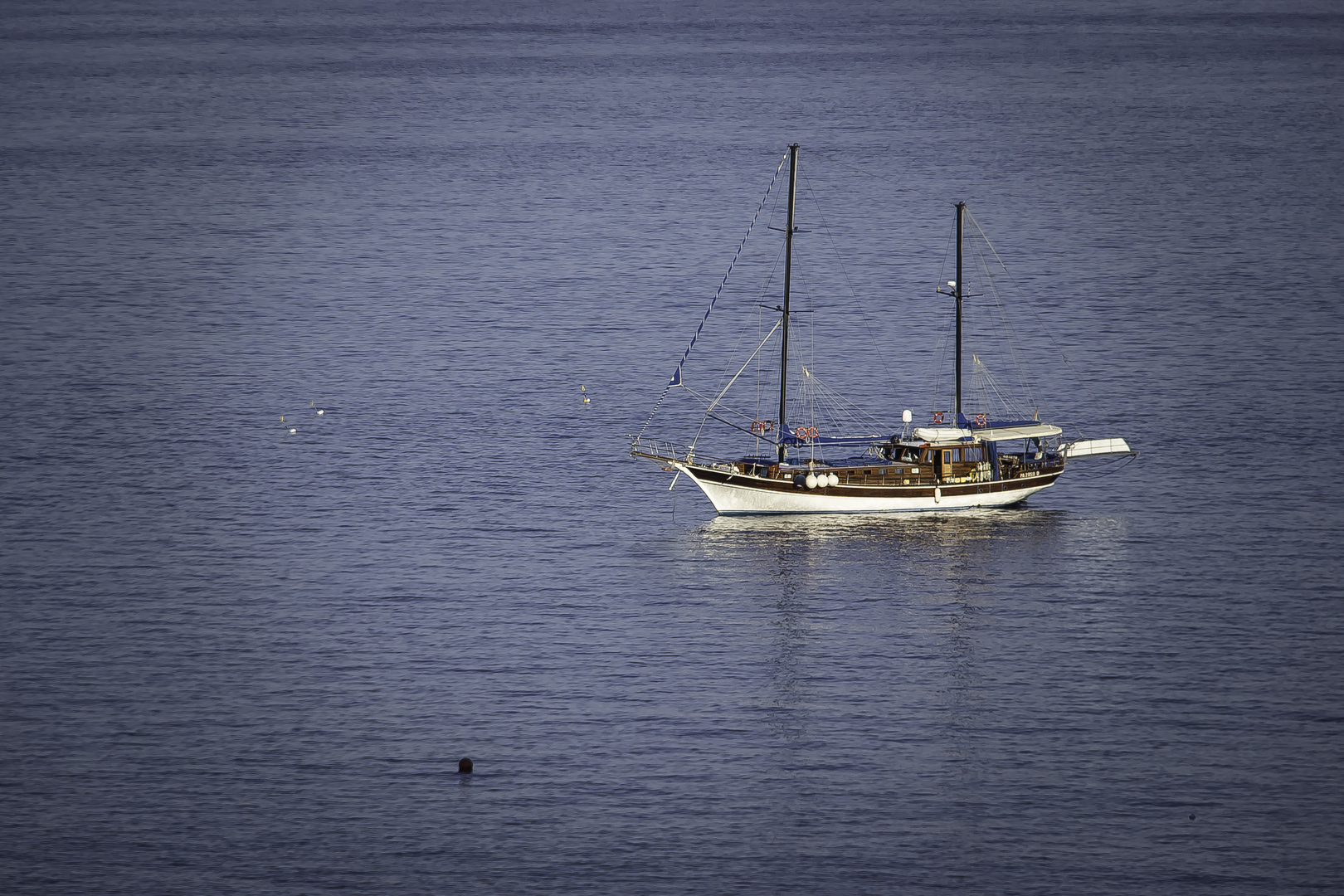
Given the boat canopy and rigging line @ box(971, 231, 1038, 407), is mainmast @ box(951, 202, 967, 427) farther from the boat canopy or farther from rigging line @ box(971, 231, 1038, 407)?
rigging line @ box(971, 231, 1038, 407)

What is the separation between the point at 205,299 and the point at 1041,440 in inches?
4167

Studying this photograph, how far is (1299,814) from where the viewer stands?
8250 centimetres

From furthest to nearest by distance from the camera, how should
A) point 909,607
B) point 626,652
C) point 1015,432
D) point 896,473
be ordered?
point 1015,432 < point 896,473 < point 909,607 < point 626,652

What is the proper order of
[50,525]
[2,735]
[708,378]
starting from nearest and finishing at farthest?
[2,735] → [50,525] → [708,378]

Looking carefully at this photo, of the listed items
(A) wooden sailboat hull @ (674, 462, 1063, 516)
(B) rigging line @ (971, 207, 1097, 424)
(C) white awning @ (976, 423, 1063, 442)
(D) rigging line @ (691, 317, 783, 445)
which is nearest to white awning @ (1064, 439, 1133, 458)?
(C) white awning @ (976, 423, 1063, 442)

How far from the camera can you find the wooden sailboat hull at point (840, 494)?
118688 mm

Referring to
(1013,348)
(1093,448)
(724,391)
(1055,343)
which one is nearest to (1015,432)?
(1093,448)

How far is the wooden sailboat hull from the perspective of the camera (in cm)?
11869

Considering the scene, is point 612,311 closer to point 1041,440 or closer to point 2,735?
point 1041,440

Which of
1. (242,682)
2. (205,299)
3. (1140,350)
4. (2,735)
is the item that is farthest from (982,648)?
(205,299)

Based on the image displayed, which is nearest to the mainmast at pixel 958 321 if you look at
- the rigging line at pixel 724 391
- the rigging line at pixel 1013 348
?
the rigging line at pixel 724 391

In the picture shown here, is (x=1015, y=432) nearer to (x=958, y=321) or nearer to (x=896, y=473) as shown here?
(x=896, y=473)

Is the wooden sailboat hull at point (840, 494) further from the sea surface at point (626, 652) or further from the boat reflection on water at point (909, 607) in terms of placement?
the sea surface at point (626, 652)

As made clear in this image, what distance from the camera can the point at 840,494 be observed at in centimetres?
11881
